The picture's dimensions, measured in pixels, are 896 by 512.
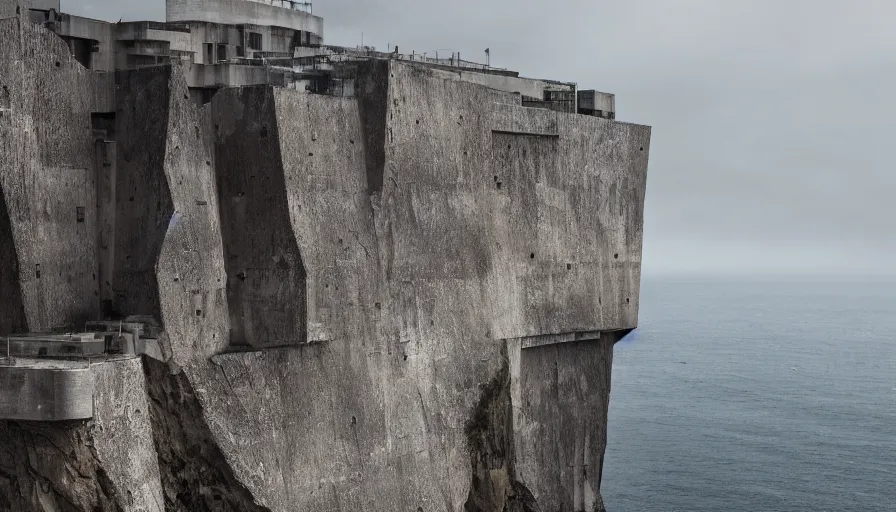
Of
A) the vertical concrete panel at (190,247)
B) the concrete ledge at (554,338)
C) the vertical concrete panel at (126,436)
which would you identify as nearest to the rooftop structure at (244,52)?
the vertical concrete panel at (190,247)

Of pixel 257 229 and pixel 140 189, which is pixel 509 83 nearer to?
pixel 257 229

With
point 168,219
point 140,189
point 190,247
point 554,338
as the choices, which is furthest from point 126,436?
point 554,338

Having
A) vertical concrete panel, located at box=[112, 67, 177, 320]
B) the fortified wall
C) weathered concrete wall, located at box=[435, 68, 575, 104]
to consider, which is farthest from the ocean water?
vertical concrete panel, located at box=[112, 67, 177, 320]

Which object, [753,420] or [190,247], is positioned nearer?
[190,247]

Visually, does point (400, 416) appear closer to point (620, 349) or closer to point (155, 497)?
point (155, 497)

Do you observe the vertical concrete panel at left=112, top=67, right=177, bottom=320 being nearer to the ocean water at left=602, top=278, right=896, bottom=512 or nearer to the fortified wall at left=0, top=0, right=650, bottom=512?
the fortified wall at left=0, top=0, right=650, bottom=512

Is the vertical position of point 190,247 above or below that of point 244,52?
below

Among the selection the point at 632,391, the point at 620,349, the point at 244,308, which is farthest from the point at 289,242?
the point at 620,349

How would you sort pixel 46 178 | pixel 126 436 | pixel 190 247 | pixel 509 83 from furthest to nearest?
pixel 509 83 → pixel 190 247 → pixel 46 178 → pixel 126 436
